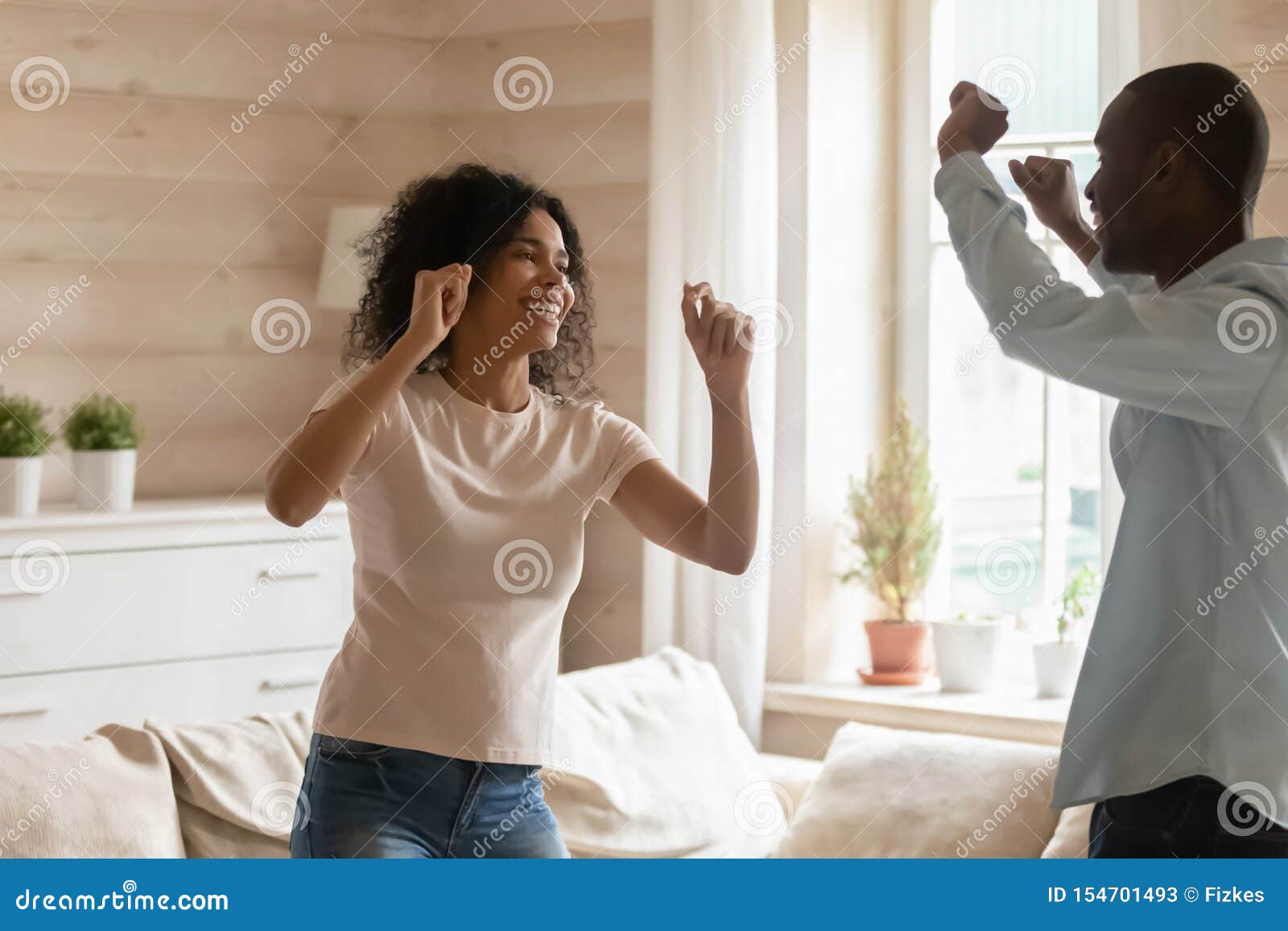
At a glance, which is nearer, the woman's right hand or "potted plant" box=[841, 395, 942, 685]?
the woman's right hand

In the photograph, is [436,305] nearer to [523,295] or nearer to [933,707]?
[523,295]

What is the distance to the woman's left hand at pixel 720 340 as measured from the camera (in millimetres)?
1643

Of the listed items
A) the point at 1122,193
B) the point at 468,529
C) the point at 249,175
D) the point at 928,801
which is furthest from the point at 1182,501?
the point at 249,175

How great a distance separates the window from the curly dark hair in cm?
173

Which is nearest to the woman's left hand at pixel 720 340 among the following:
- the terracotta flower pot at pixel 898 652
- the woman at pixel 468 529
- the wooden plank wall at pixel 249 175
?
the woman at pixel 468 529

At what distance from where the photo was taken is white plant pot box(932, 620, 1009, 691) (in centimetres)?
329

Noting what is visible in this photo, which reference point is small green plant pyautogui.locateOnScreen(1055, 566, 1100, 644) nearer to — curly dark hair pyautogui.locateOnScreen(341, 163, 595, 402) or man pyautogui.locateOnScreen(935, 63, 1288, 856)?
curly dark hair pyautogui.locateOnScreen(341, 163, 595, 402)

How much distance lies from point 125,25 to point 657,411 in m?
1.59

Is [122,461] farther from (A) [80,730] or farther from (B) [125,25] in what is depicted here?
(B) [125,25]

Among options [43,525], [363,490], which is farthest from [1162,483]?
[43,525]

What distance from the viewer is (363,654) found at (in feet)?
5.14

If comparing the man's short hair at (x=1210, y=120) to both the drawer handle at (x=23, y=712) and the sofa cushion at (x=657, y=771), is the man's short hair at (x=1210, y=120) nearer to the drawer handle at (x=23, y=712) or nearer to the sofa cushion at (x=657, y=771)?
the sofa cushion at (x=657, y=771)

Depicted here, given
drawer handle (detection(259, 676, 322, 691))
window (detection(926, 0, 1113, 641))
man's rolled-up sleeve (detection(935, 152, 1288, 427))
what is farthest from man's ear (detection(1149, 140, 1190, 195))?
drawer handle (detection(259, 676, 322, 691))
